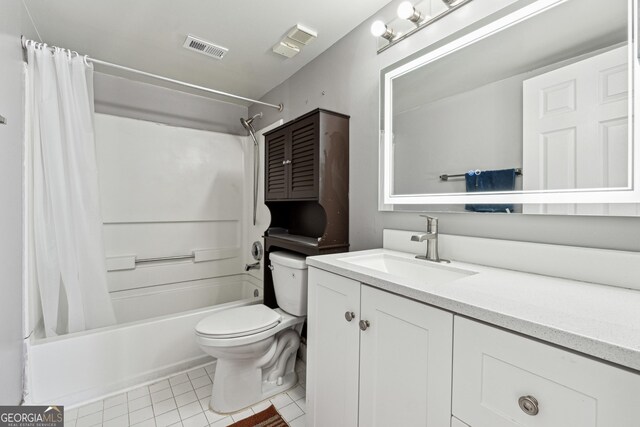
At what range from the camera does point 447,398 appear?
0.71 m

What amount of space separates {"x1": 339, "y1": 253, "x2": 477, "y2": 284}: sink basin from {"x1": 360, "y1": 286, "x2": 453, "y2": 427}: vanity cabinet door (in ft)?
0.59

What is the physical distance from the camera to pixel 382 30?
56.6 inches

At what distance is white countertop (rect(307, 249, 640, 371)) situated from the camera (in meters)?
0.50

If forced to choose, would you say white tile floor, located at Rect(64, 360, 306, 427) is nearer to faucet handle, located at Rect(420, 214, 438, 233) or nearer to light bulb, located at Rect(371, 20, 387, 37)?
faucet handle, located at Rect(420, 214, 438, 233)

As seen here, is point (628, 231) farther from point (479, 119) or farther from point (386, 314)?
point (386, 314)

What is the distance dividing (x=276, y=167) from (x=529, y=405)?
5.57 ft

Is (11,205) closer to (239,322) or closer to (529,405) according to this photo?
(239,322)

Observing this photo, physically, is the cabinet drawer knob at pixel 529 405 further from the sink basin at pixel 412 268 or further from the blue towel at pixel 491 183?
the blue towel at pixel 491 183

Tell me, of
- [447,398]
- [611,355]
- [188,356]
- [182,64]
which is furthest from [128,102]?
[611,355]

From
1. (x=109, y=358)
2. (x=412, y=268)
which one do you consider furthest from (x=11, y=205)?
(x=412, y=268)

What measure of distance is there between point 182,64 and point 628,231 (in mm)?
2628

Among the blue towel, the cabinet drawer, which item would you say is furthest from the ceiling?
the cabinet drawer

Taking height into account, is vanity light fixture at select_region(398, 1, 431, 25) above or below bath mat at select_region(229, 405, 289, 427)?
above

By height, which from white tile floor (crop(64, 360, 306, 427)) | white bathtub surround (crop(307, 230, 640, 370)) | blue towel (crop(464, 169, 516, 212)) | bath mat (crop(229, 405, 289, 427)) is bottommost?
bath mat (crop(229, 405, 289, 427))
